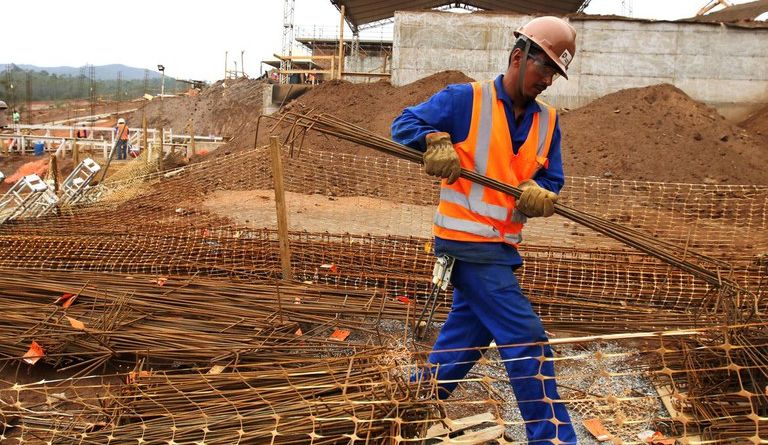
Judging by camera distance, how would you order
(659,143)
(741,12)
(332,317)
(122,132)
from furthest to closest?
(741,12), (122,132), (659,143), (332,317)

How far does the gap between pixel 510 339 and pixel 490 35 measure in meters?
15.6

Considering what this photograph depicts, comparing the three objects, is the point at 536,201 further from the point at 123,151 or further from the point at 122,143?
the point at 123,151

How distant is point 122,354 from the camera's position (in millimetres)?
3580

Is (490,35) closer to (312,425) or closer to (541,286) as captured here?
(541,286)

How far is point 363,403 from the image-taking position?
7.57 feet

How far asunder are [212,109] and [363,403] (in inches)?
1415

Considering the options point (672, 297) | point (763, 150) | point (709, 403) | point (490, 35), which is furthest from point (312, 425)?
point (490, 35)

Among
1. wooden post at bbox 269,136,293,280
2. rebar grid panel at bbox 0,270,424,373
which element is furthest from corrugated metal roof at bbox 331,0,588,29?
rebar grid panel at bbox 0,270,424,373

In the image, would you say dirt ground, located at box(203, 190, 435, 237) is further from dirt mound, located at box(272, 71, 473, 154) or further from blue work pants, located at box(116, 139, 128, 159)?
blue work pants, located at box(116, 139, 128, 159)

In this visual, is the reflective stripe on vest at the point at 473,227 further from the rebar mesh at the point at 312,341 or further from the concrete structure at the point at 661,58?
the concrete structure at the point at 661,58

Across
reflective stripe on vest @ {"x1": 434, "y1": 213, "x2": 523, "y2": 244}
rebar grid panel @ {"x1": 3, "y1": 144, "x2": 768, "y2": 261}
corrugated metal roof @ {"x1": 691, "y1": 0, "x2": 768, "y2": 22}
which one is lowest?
rebar grid panel @ {"x1": 3, "y1": 144, "x2": 768, "y2": 261}

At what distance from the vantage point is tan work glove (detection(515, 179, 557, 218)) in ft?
8.34

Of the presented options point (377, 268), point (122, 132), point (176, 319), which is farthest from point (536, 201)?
point (122, 132)

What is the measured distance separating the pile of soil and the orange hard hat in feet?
104
